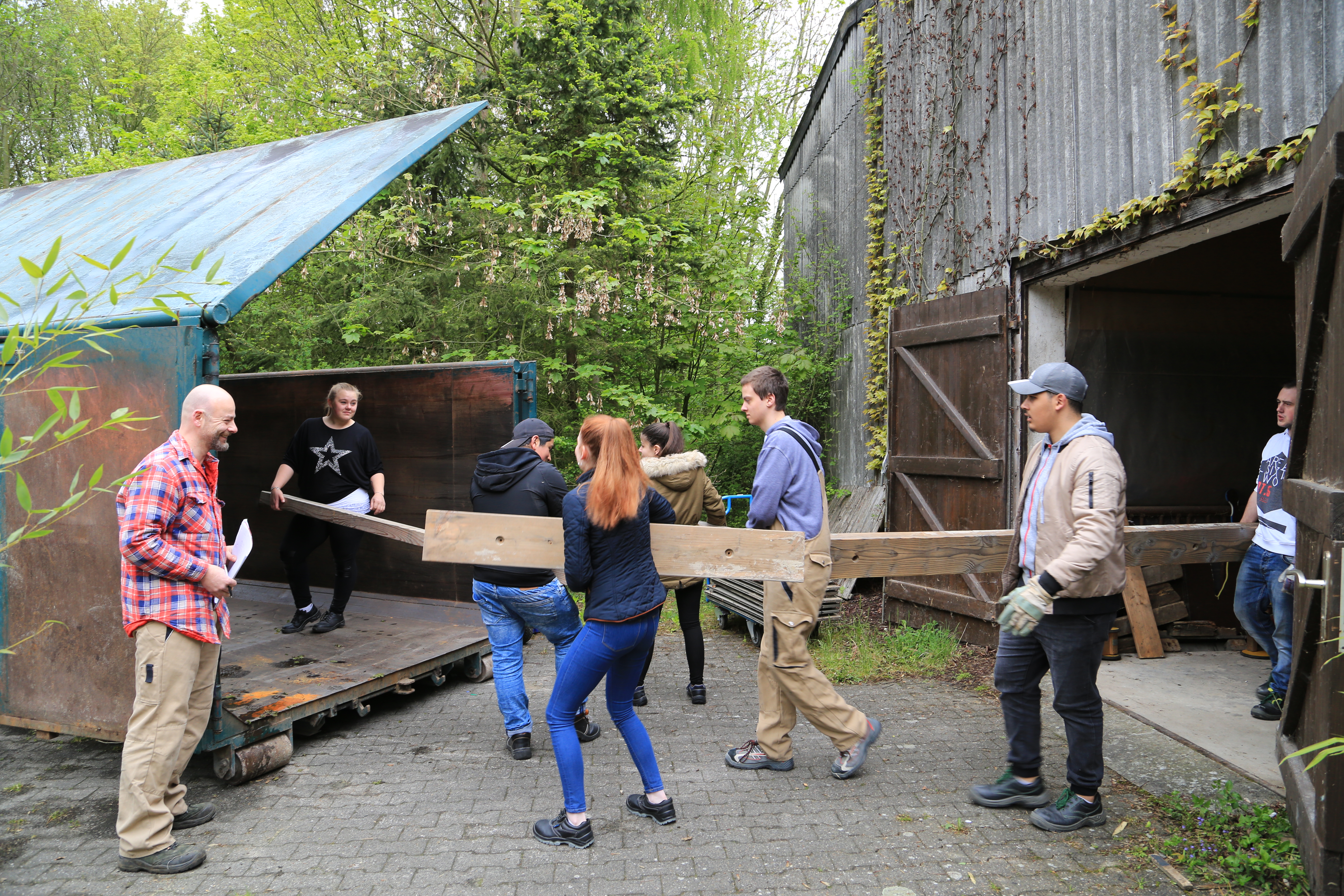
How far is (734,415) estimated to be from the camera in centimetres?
970

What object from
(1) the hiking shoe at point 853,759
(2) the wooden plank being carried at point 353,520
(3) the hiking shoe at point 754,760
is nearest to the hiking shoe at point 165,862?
(2) the wooden plank being carried at point 353,520

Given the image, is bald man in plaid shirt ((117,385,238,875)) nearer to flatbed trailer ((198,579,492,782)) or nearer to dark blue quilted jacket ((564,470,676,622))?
flatbed trailer ((198,579,492,782))

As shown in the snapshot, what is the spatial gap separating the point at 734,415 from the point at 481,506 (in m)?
5.67

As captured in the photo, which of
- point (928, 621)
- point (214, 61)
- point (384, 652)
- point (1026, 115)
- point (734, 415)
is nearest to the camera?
point (384, 652)

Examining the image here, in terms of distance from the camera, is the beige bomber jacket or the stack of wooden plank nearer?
the beige bomber jacket

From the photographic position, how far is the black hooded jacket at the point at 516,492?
4266 millimetres

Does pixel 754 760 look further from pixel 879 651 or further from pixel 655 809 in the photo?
pixel 879 651

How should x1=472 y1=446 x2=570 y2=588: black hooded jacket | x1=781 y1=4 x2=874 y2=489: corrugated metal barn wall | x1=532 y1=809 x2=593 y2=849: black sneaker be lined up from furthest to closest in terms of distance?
x1=781 y1=4 x2=874 y2=489: corrugated metal barn wall
x1=472 y1=446 x2=570 y2=588: black hooded jacket
x1=532 y1=809 x2=593 y2=849: black sneaker

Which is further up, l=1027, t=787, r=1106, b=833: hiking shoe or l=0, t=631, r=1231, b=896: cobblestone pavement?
l=1027, t=787, r=1106, b=833: hiking shoe

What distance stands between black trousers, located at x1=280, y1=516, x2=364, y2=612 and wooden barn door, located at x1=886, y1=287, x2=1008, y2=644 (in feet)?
14.5

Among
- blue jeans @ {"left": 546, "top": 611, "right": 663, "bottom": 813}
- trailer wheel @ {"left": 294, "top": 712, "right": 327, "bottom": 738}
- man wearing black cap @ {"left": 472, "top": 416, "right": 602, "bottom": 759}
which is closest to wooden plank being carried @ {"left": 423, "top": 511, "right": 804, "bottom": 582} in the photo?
blue jeans @ {"left": 546, "top": 611, "right": 663, "bottom": 813}

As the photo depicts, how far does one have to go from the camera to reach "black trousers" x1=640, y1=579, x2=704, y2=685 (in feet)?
17.1

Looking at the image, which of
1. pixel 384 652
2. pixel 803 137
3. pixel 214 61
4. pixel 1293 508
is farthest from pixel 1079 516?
pixel 214 61

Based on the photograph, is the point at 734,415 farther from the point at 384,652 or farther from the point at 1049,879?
the point at 1049,879
